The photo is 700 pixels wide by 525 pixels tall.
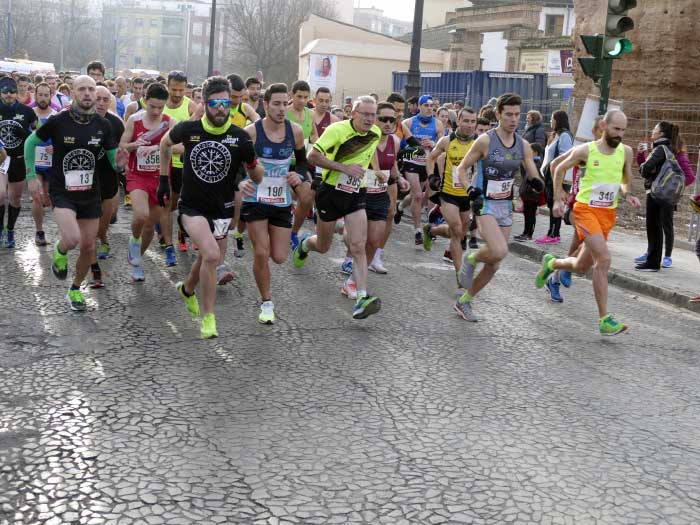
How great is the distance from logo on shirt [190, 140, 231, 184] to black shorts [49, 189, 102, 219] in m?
1.28

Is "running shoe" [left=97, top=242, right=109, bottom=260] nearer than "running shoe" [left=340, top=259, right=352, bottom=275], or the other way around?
"running shoe" [left=340, top=259, right=352, bottom=275]

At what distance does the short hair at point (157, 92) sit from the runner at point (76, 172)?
1.23 meters

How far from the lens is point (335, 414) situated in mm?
5012

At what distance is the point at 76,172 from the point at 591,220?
432 centimetres

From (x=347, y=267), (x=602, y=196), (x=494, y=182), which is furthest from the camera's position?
(x=347, y=267)

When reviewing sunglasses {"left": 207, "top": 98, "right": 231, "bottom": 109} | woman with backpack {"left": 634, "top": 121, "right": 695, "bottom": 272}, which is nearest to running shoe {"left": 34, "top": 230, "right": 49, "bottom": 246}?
sunglasses {"left": 207, "top": 98, "right": 231, "bottom": 109}

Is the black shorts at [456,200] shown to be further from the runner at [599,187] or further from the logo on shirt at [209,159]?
the logo on shirt at [209,159]

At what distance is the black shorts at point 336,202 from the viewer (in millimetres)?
7809

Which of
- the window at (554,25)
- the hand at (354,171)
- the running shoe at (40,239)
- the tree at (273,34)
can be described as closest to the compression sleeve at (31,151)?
the hand at (354,171)

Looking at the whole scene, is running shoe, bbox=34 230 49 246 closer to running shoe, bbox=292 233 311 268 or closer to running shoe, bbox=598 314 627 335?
running shoe, bbox=292 233 311 268

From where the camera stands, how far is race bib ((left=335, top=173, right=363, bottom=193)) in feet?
25.4

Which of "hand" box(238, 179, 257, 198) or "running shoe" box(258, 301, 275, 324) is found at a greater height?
"hand" box(238, 179, 257, 198)

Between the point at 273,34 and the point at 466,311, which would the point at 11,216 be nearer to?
the point at 466,311

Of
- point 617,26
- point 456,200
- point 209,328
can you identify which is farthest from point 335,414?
point 617,26
